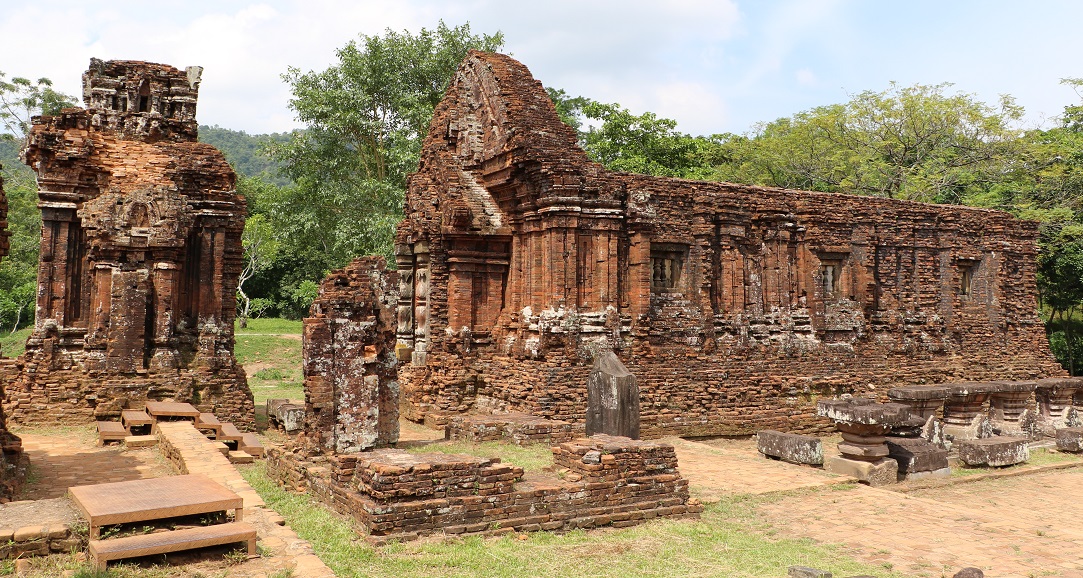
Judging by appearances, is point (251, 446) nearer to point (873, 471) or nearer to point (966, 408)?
point (873, 471)

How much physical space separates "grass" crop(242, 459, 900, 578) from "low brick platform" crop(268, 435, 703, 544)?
18 cm

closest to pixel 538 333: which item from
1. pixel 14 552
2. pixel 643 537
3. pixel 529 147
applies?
→ pixel 529 147

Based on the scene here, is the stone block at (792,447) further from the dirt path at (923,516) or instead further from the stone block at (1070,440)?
the stone block at (1070,440)

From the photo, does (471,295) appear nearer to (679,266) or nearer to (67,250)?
(679,266)

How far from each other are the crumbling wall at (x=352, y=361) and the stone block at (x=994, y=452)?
9.55 metres

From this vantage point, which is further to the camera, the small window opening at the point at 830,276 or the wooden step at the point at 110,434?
the small window opening at the point at 830,276

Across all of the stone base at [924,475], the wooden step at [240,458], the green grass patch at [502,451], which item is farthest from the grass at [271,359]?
the stone base at [924,475]

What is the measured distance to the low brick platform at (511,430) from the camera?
39.9 ft

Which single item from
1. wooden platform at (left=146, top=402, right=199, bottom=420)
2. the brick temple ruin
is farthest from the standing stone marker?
wooden platform at (left=146, top=402, right=199, bottom=420)

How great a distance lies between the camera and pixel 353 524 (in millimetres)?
7629

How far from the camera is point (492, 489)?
7914 mm

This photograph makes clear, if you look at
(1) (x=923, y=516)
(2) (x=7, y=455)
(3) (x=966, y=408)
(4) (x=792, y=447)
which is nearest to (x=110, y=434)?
(2) (x=7, y=455)

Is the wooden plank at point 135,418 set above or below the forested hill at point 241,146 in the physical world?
below

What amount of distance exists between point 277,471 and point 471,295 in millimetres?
6225
